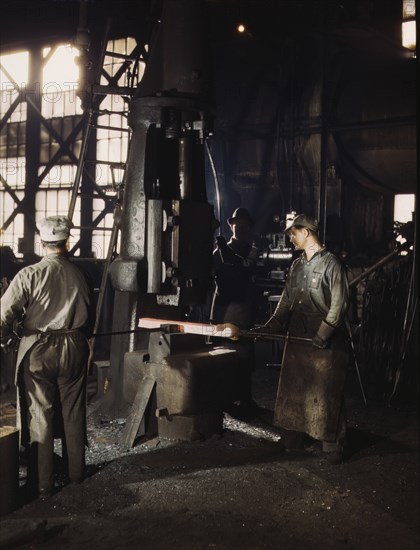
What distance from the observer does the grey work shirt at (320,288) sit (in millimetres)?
5348

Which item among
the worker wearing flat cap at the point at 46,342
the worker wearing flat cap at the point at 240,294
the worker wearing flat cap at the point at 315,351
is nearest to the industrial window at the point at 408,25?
the worker wearing flat cap at the point at 240,294

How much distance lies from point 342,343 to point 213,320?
2421mm

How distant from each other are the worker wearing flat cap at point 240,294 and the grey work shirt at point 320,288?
5.04 feet

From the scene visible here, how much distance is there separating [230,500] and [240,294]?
334 cm

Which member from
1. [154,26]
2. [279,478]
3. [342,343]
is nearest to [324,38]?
[154,26]

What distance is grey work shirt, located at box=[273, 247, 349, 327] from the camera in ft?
17.5

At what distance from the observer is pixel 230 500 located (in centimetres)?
462

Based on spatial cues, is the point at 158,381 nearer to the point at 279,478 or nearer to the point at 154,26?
the point at 279,478

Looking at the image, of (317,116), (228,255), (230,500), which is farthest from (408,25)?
(230,500)

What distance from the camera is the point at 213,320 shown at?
769cm

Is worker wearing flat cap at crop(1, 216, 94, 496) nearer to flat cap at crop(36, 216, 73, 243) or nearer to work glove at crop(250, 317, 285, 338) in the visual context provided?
flat cap at crop(36, 216, 73, 243)

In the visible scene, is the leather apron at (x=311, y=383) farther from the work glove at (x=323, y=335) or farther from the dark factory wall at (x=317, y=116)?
the dark factory wall at (x=317, y=116)

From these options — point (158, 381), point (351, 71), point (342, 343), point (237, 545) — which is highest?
point (351, 71)

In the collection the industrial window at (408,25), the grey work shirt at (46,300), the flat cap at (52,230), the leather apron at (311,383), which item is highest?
the industrial window at (408,25)
